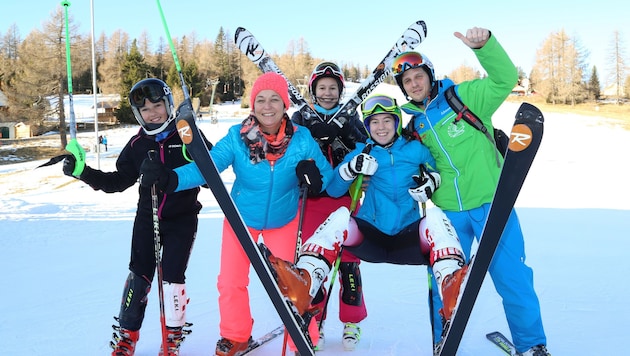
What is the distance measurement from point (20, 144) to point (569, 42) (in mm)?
49160

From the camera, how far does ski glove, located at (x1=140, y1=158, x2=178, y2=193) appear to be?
7.59 feet

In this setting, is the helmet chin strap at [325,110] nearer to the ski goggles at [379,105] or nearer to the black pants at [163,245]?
the ski goggles at [379,105]

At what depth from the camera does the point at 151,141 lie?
278 cm

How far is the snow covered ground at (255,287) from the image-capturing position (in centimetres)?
296

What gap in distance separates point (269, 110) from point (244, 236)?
838 millimetres

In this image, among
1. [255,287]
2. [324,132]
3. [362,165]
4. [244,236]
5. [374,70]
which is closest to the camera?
[244,236]

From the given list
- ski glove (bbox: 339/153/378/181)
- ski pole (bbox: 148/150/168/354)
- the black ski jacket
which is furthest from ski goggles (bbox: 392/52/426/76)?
ski pole (bbox: 148/150/168/354)

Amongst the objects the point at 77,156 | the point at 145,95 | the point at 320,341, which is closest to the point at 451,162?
the point at 320,341

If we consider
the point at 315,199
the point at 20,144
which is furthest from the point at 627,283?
the point at 20,144

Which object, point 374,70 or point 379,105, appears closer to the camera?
point 379,105

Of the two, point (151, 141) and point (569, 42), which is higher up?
point (569, 42)

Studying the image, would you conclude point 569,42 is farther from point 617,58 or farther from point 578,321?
point 578,321

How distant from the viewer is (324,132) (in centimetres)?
312

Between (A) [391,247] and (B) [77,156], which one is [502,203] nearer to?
(A) [391,247]
